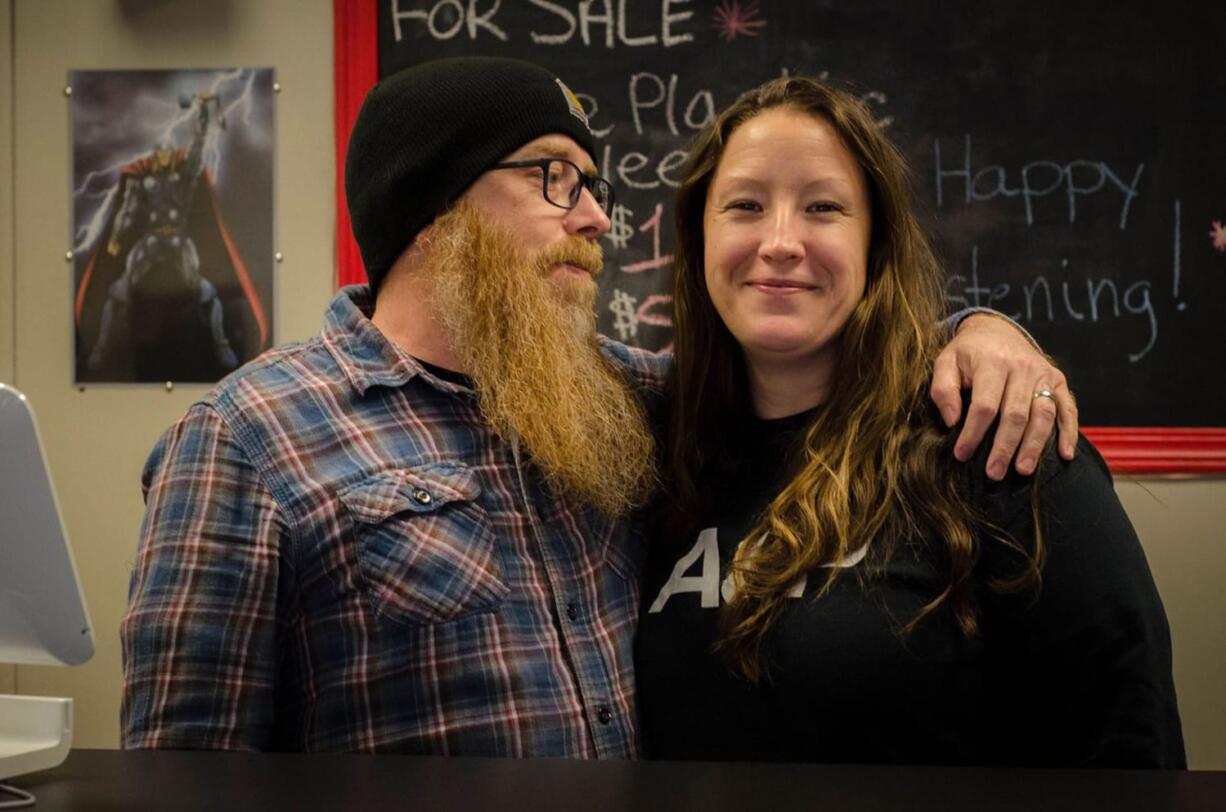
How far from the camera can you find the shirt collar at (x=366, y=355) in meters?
1.39

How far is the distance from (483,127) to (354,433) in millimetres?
452

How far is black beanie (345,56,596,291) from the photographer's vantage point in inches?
59.7

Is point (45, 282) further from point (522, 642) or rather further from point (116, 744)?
point (522, 642)

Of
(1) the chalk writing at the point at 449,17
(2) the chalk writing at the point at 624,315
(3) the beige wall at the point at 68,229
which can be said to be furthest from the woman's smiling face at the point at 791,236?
(3) the beige wall at the point at 68,229

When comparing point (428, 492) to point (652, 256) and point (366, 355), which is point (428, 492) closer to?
point (366, 355)

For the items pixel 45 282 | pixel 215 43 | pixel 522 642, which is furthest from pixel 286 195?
pixel 522 642

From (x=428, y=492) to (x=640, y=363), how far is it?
1.69 feet

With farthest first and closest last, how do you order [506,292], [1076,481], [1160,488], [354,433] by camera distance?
[1160,488], [506,292], [354,433], [1076,481]

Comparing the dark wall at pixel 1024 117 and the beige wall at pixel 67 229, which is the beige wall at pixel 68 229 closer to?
the beige wall at pixel 67 229

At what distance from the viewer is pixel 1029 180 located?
96.7 inches

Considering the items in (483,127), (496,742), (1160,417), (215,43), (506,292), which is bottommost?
(496,742)

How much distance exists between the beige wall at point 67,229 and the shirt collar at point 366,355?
3.52 feet

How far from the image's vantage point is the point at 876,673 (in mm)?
1244

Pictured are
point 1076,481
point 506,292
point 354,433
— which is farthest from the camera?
point 506,292
